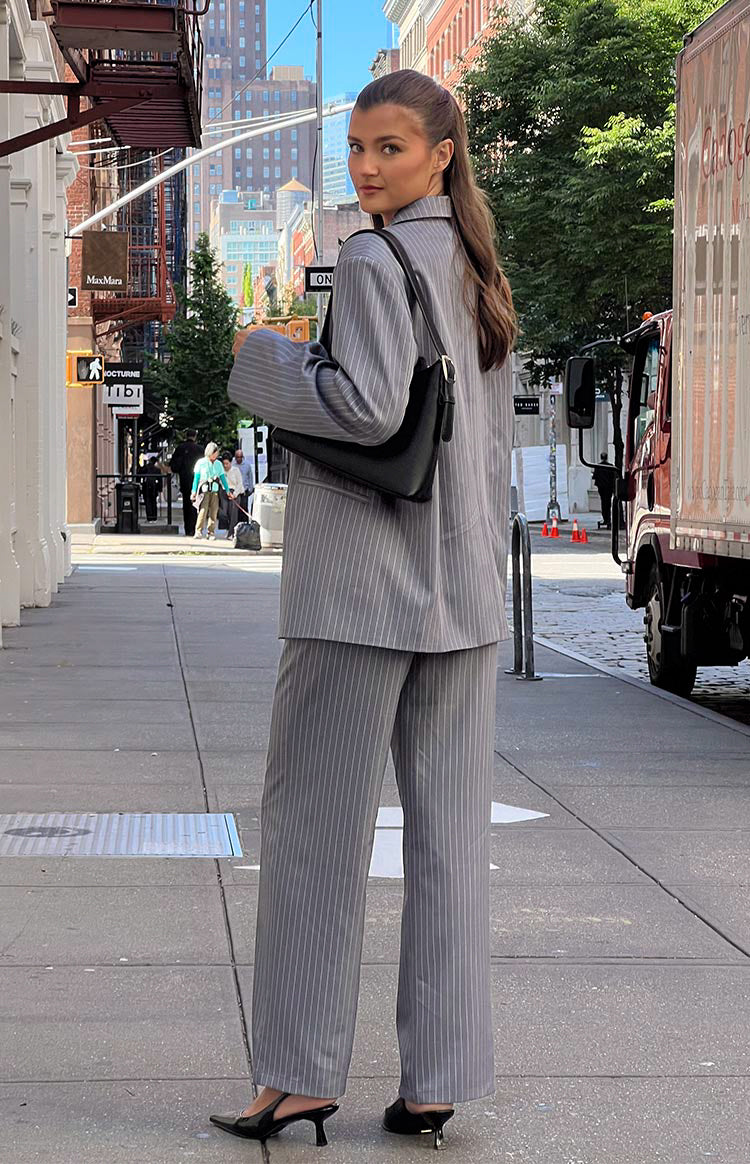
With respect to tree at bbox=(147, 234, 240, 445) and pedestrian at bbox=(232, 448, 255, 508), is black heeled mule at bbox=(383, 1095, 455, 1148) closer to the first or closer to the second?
pedestrian at bbox=(232, 448, 255, 508)

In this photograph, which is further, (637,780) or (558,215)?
(558,215)

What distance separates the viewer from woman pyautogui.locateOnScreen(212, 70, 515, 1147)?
341 centimetres

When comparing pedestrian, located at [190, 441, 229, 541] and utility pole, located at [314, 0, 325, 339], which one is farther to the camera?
utility pole, located at [314, 0, 325, 339]

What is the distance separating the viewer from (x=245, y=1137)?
359 centimetres

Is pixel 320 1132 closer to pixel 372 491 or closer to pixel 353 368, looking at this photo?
pixel 372 491

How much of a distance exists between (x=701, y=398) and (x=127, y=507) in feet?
85.4

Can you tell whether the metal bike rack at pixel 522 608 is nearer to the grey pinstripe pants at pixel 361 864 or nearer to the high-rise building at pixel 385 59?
the grey pinstripe pants at pixel 361 864

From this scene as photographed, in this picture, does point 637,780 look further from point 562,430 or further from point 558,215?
point 562,430

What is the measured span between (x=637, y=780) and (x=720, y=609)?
3.25 metres

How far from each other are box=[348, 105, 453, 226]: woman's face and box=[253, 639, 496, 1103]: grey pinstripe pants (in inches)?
34.5

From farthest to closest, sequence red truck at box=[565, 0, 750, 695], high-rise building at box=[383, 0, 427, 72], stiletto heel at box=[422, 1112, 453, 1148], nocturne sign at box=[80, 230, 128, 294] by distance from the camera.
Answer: high-rise building at box=[383, 0, 427, 72] < nocturne sign at box=[80, 230, 128, 294] < red truck at box=[565, 0, 750, 695] < stiletto heel at box=[422, 1112, 453, 1148]

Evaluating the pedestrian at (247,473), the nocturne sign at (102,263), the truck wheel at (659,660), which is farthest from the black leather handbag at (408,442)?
the pedestrian at (247,473)

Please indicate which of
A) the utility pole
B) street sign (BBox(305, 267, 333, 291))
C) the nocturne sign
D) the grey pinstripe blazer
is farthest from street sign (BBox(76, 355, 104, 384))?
the grey pinstripe blazer

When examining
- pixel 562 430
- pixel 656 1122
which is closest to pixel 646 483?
pixel 656 1122
